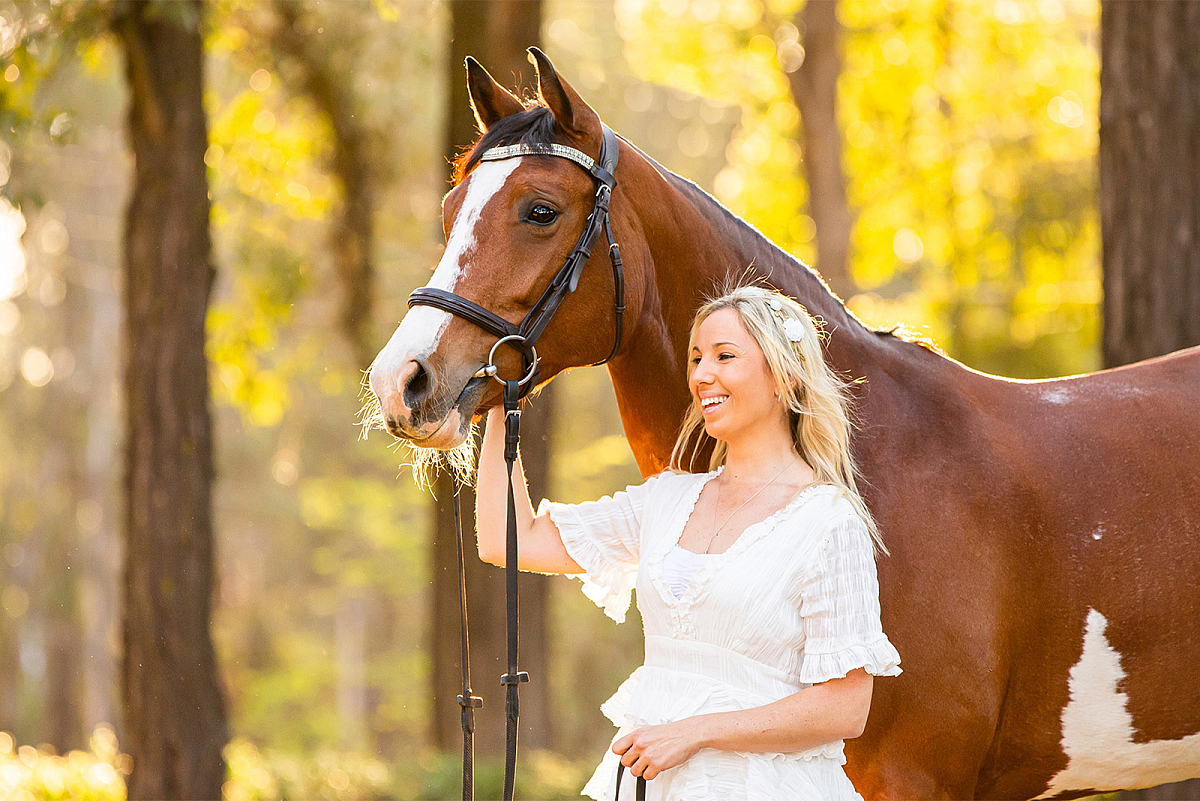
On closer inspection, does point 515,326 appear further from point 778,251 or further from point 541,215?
point 778,251

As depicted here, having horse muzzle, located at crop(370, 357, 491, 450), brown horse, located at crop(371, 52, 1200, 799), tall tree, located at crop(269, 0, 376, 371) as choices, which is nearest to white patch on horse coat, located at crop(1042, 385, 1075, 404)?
brown horse, located at crop(371, 52, 1200, 799)

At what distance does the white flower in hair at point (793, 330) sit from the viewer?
8.00ft

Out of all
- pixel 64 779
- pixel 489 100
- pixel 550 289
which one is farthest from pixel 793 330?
pixel 64 779

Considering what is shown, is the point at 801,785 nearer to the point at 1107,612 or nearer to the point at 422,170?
the point at 1107,612

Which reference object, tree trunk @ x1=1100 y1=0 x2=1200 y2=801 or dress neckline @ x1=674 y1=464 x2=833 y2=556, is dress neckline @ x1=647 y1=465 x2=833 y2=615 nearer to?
dress neckline @ x1=674 y1=464 x2=833 y2=556

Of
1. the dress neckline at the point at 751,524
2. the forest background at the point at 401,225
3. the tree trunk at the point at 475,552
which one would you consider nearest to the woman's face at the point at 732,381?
the dress neckline at the point at 751,524

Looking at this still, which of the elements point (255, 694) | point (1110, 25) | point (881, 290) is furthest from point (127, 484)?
point (255, 694)

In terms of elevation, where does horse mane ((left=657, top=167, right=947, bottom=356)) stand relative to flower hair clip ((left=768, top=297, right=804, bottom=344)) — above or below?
above

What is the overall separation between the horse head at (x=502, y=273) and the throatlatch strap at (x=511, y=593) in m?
0.07

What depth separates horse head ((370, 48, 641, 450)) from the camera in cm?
256

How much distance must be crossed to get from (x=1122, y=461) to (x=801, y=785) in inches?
60.7

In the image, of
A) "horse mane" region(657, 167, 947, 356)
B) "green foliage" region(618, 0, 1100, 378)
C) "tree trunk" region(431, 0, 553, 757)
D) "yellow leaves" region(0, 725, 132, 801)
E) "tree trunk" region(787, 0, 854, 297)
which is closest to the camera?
"horse mane" region(657, 167, 947, 356)

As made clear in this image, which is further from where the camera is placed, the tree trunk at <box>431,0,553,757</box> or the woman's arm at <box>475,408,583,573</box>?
the tree trunk at <box>431,0,553,757</box>

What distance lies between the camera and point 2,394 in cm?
2855
